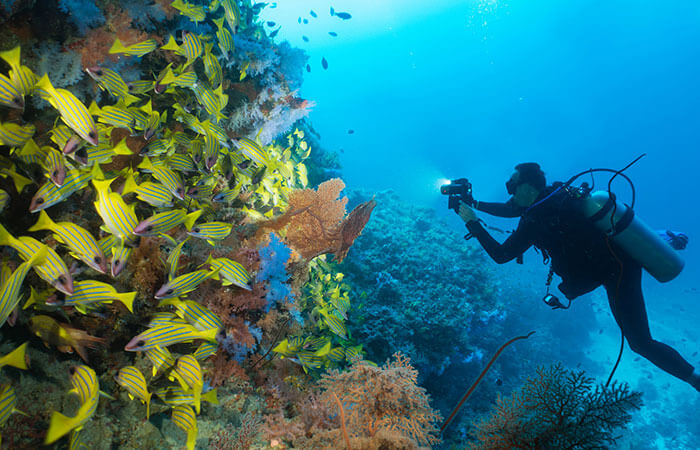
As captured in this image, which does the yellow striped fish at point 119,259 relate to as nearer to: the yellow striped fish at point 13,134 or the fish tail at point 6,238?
the fish tail at point 6,238

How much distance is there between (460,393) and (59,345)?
8452 mm

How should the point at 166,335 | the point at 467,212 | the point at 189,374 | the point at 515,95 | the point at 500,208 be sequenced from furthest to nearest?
the point at 515,95
the point at 500,208
the point at 467,212
the point at 189,374
the point at 166,335

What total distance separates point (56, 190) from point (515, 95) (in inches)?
4555

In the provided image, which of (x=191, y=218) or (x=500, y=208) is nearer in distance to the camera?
(x=191, y=218)

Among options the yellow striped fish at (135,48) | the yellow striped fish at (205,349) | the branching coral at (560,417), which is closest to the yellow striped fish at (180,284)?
the yellow striped fish at (205,349)

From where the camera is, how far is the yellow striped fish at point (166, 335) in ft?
5.15

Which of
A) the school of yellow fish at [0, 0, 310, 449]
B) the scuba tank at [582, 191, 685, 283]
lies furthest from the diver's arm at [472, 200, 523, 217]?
the school of yellow fish at [0, 0, 310, 449]

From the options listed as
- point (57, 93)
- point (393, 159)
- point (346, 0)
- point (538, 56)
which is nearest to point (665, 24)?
point (538, 56)

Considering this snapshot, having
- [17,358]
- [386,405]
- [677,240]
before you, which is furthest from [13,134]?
[677,240]

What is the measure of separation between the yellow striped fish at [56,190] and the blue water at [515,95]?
129 ft

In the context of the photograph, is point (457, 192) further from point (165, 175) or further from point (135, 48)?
point (135, 48)

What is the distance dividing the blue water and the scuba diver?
34.7 m

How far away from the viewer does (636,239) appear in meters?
4.11

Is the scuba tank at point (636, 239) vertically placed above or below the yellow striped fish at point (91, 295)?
above
